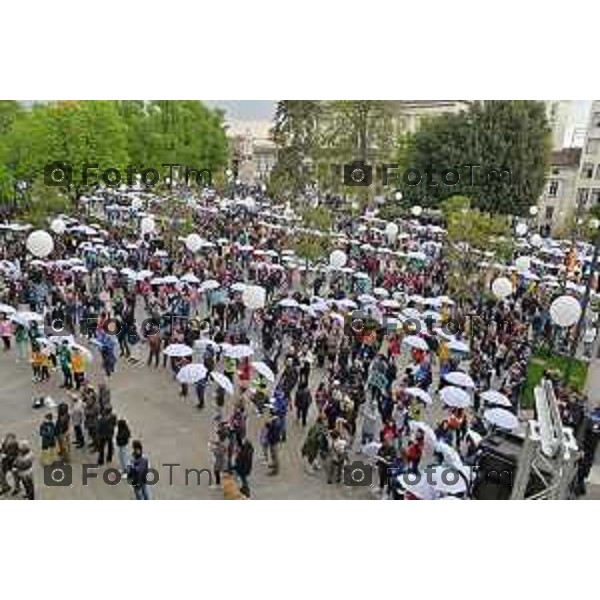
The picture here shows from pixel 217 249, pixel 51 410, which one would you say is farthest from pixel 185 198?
pixel 51 410

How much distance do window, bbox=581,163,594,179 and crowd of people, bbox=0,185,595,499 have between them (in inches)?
1277

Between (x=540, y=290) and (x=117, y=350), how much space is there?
14.2 meters

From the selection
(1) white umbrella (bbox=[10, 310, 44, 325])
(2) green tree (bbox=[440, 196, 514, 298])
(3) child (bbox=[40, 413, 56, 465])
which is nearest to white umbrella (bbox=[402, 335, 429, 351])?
(3) child (bbox=[40, 413, 56, 465])

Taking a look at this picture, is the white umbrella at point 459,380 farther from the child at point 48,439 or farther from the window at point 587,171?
the window at point 587,171

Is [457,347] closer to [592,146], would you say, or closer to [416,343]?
[416,343]

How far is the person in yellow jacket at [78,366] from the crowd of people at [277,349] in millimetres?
31

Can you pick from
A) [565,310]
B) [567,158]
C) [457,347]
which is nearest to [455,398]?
[565,310]

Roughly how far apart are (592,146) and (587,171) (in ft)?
6.37

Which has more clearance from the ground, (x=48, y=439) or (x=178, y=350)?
(x=178, y=350)

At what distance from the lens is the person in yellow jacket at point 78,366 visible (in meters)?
14.1

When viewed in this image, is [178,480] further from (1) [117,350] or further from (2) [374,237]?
(2) [374,237]

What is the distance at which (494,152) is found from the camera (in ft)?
138

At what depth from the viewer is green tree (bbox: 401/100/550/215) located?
41.7 meters

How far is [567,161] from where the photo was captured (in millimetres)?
57000
